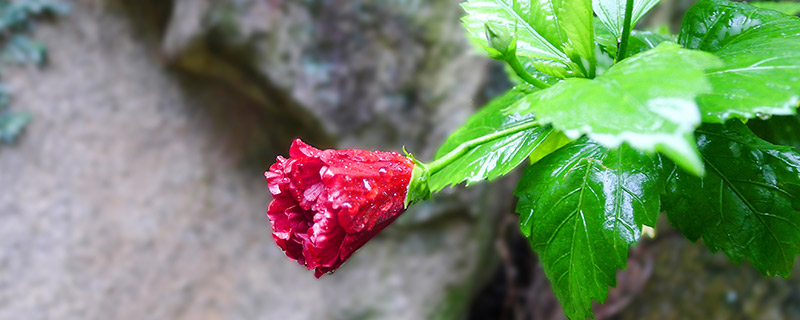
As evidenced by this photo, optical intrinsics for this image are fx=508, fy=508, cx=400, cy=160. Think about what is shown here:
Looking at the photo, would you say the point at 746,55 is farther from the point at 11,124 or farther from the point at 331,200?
the point at 11,124

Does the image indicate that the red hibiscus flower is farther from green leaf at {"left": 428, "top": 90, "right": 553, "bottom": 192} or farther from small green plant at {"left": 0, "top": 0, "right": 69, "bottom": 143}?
small green plant at {"left": 0, "top": 0, "right": 69, "bottom": 143}

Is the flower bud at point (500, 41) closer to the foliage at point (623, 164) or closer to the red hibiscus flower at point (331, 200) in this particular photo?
the foliage at point (623, 164)

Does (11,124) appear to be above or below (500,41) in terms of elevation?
above

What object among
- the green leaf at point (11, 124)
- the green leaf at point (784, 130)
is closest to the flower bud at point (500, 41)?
the green leaf at point (784, 130)

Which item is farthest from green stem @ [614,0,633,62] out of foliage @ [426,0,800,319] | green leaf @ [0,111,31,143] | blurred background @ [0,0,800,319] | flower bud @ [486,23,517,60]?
green leaf @ [0,111,31,143]

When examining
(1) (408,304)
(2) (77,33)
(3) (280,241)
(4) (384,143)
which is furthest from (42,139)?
(3) (280,241)

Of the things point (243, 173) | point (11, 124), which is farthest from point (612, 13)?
point (11, 124)
